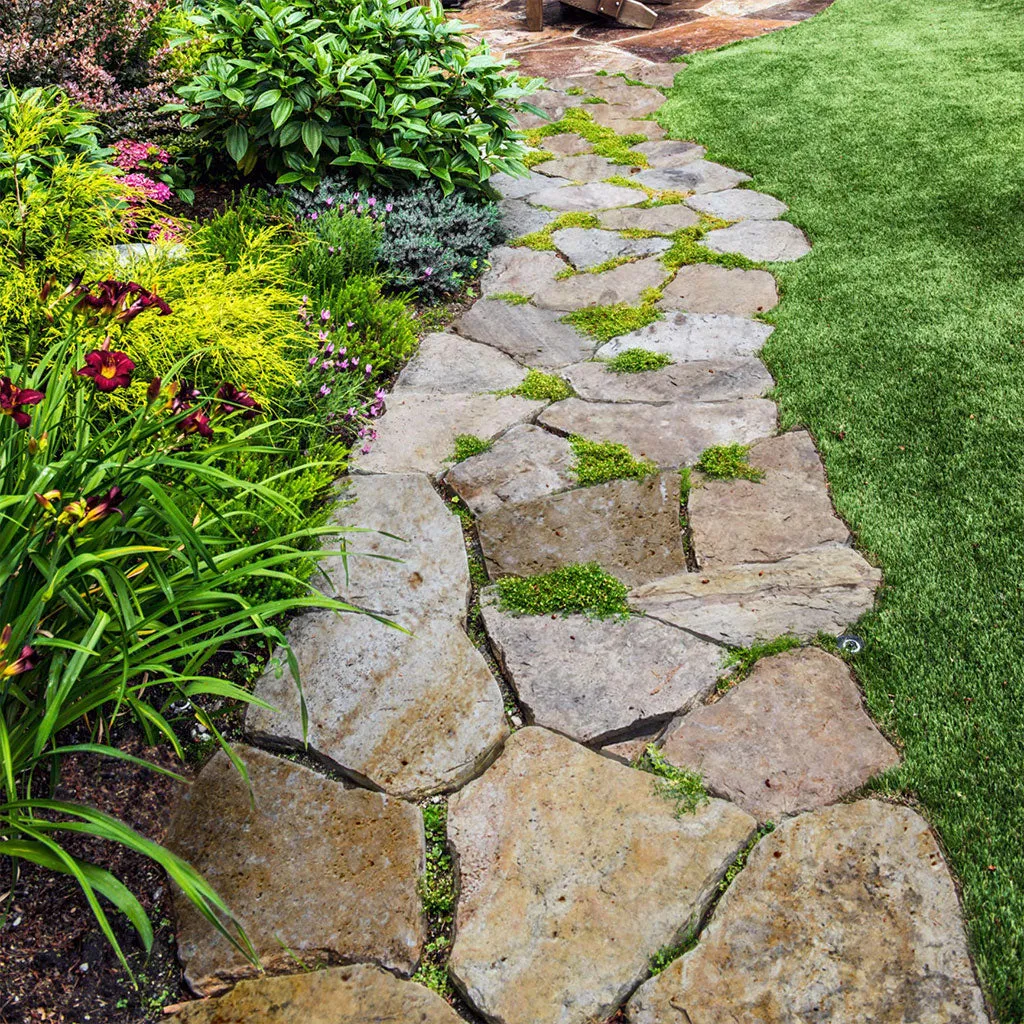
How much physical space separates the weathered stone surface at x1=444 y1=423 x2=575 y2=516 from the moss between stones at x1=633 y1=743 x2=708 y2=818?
40.3 inches

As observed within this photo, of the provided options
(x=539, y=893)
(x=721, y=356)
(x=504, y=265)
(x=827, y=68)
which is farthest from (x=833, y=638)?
(x=827, y=68)

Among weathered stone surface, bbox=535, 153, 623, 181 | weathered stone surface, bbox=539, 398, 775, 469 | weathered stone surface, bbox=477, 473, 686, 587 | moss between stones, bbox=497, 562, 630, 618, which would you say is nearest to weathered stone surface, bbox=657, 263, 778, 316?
weathered stone surface, bbox=539, 398, 775, 469

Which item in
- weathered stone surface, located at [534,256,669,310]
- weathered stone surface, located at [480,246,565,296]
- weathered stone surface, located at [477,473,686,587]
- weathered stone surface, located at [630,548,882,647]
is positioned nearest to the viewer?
weathered stone surface, located at [630,548,882,647]

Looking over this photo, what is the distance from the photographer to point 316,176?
168 inches

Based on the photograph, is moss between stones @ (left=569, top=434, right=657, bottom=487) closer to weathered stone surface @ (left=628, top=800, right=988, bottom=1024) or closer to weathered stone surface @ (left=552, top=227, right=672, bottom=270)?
weathered stone surface @ (left=628, top=800, right=988, bottom=1024)

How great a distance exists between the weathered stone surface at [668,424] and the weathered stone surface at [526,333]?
15.8 inches

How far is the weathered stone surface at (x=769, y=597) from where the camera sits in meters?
2.27

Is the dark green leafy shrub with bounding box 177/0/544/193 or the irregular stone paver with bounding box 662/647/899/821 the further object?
the dark green leafy shrub with bounding box 177/0/544/193

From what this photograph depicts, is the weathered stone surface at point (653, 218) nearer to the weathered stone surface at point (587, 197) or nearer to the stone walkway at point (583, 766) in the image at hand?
the weathered stone surface at point (587, 197)

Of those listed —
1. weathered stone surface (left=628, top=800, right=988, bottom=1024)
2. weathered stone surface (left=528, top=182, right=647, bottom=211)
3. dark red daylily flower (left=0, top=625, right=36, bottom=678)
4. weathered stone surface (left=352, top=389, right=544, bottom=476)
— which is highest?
dark red daylily flower (left=0, top=625, right=36, bottom=678)

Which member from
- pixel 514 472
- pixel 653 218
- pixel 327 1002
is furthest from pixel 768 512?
pixel 653 218

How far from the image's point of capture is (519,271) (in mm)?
4289

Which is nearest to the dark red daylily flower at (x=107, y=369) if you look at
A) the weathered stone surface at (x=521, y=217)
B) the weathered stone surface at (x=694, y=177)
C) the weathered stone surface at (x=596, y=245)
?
the weathered stone surface at (x=596, y=245)

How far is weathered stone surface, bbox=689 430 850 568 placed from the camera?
2.54m
